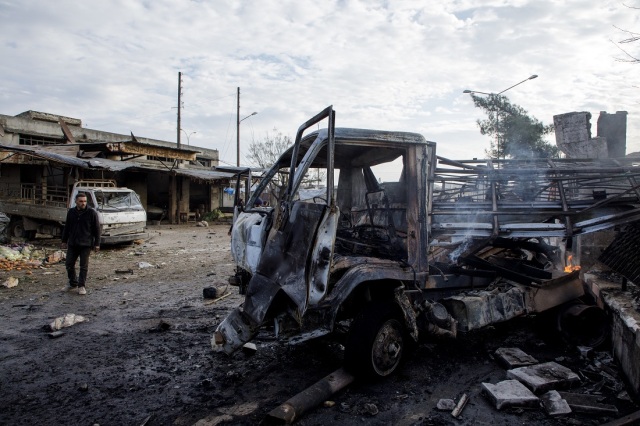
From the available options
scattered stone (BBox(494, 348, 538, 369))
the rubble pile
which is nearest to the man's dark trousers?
the rubble pile

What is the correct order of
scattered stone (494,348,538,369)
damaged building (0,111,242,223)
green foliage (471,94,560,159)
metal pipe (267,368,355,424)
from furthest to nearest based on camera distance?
green foliage (471,94,560,159) < damaged building (0,111,242,223) < scattered stone (494,348,538,369) < metal pipe (267,368,355,424)

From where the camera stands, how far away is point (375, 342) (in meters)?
3.56

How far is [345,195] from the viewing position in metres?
5.10

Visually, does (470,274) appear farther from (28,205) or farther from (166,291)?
(28,205)

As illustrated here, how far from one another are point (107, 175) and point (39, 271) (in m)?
11.9

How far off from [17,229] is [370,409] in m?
15.4

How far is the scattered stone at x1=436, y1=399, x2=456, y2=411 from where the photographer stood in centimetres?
321

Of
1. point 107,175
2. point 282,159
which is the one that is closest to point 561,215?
point 282,159

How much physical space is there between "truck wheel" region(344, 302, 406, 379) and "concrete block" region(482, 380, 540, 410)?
2.61 feet

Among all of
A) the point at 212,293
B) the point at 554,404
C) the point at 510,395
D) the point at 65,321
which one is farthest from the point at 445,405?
the point at 65,321

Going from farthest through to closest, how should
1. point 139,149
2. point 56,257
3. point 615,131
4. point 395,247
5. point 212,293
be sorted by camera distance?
1. point 139,149
2. point 56,257
3. point 615,131
4. point 212,293
5. point 395,247

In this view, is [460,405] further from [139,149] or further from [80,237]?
[139,149]

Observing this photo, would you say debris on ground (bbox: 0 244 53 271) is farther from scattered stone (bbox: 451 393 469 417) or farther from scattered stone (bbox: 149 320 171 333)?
scattered stone (bbox: 451 393 469 417)

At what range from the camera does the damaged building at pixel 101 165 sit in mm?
15391
